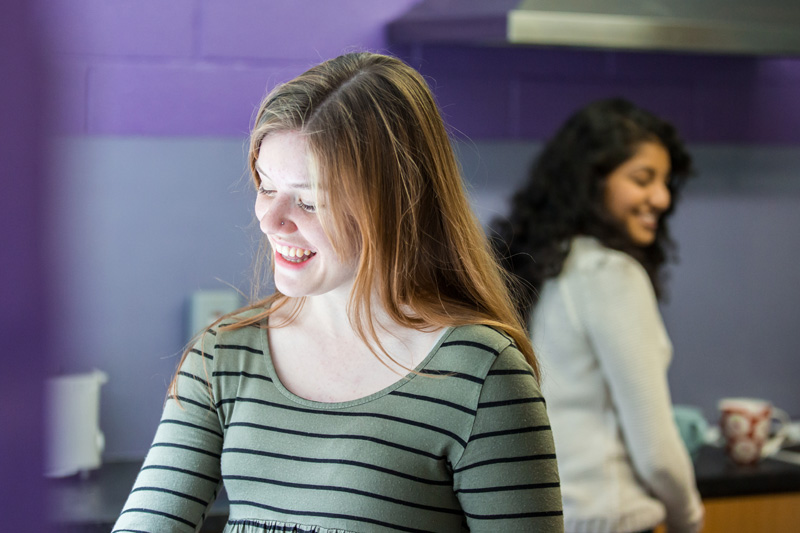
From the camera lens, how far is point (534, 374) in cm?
81

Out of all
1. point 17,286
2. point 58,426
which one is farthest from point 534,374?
point 58,426

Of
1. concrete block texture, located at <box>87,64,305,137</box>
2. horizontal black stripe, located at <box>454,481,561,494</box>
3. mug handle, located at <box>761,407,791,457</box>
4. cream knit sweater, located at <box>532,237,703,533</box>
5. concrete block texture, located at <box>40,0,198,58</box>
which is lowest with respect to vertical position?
mug handle, located at <box>761,407,791,457</box>

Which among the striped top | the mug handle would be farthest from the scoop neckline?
the mug handle

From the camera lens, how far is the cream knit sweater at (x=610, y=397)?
4.89 feet

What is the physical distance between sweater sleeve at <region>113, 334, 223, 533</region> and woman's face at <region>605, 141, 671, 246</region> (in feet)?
3.56

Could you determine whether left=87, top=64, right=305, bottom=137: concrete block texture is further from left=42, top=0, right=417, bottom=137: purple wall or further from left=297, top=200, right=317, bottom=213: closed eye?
left=297, top=200, right=317, bottom=213: closed eye

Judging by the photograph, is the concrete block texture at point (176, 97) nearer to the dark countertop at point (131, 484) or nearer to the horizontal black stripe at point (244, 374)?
the dark countertop at point (131, 484)

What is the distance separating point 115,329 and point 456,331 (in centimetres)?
125

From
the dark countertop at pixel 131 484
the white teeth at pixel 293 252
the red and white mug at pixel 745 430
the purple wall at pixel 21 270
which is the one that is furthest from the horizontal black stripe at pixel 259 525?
the red and white mug at pixel 745 430

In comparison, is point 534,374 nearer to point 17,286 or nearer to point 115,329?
point 17,286

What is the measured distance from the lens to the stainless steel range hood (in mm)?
1663

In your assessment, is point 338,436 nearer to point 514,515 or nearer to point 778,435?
point 514,515

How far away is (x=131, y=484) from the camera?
5.50 feet

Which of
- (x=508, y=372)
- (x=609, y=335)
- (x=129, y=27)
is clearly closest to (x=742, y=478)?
(x=609, y=335)
